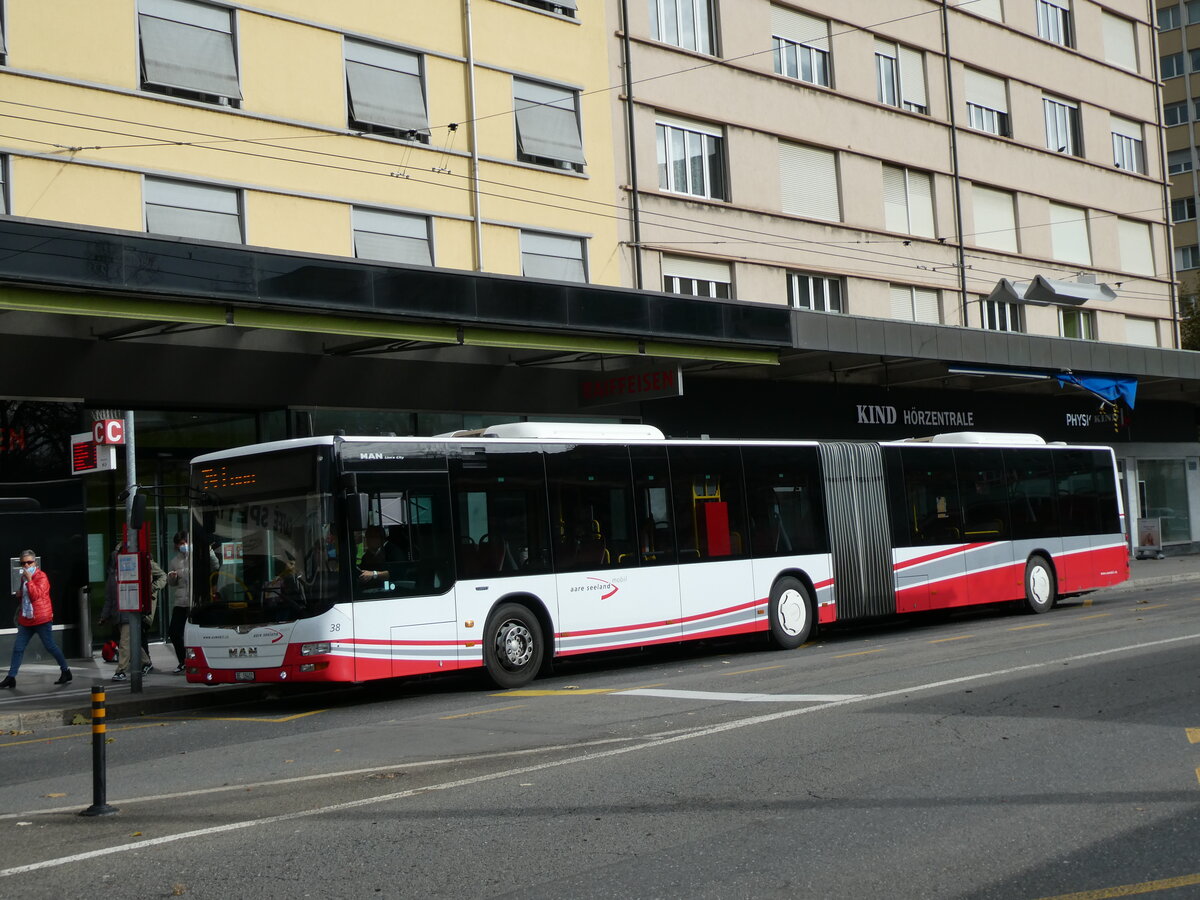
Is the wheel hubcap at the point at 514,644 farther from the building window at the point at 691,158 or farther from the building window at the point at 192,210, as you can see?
the building window at the point at 691,158

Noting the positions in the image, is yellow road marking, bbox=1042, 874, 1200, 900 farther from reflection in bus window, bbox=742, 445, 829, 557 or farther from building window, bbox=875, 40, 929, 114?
building window, bbox=875, 40, 929, 114

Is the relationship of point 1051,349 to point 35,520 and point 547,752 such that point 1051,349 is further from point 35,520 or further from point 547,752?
point 547,752

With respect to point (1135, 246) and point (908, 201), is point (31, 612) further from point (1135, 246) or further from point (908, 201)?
point (1135, 246)

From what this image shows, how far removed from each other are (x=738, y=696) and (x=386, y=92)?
1368cm

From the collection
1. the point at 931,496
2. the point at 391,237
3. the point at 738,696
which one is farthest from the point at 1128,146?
the point at 738,696

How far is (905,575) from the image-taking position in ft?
63.2

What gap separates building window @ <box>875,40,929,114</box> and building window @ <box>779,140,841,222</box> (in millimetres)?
2938

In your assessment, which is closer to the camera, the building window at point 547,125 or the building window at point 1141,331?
the building window at point 547,125

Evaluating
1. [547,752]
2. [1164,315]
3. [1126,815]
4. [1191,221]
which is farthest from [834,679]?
[1191,221]

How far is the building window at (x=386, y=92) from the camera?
851 inches

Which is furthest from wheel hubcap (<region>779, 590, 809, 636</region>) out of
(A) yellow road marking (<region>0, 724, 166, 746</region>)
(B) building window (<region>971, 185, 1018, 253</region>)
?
(B) building window (<region>971, 185, 1018, 253</region>)

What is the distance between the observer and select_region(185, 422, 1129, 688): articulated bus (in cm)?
1302

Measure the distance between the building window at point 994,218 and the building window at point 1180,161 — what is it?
109ft

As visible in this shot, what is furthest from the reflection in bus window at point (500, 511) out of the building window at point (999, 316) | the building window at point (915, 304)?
the building window at point (999, 316)
